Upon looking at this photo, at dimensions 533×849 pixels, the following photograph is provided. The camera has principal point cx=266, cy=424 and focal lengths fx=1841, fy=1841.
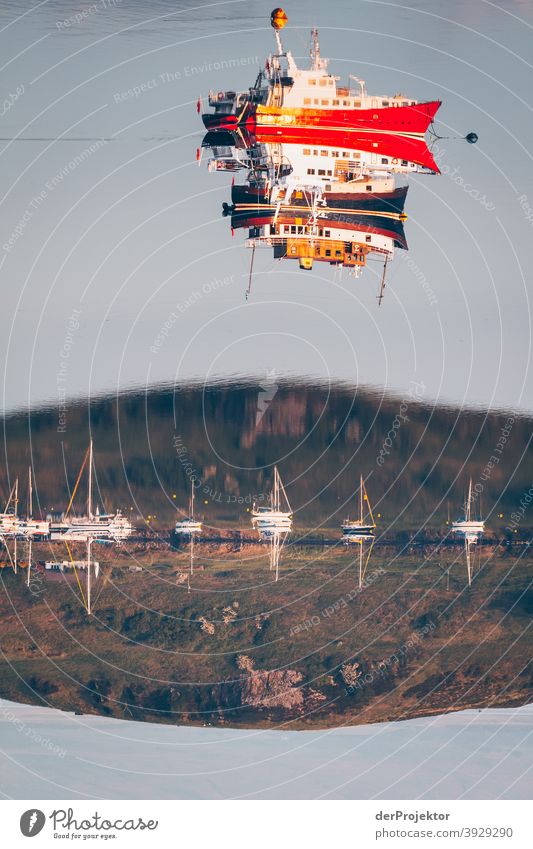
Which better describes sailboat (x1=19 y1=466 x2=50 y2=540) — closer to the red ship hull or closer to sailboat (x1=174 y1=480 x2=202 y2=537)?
sailboat (x1=174 y1=480 x2=202 y2=537)

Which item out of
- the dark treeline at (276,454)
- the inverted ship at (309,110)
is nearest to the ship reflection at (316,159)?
the inverted ship at (309,110)

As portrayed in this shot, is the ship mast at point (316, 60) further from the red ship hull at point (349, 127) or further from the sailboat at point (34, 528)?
the sailboat at point (34, 528)

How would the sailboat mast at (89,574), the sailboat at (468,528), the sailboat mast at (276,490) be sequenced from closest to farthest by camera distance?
the sailboat mast at (89,574) → the sailboat mast at (276,490) → the sailboat at (468,528)

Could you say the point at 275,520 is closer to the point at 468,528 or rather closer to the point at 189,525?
the point at 189,525

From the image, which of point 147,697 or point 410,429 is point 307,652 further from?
point 410,429

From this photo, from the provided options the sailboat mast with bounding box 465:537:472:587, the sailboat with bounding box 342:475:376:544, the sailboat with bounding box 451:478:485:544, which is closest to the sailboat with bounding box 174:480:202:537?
the sailboat with bounding box 342:475:376:544
